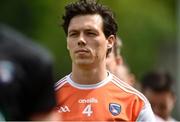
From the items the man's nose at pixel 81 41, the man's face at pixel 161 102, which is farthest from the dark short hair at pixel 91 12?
the man's face at pixel 161 102

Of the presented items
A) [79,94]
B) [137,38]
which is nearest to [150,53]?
[137,38]

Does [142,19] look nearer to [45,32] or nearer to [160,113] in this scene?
[45,32]

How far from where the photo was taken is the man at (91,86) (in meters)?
8.30

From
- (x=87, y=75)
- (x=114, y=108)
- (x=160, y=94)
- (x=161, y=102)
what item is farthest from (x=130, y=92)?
(x=160, y=94)

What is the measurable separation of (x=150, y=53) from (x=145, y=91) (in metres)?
21.0

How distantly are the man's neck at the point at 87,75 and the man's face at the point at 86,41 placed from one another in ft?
0.18

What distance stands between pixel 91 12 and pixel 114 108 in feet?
2.68

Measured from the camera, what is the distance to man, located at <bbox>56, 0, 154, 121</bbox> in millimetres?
8305

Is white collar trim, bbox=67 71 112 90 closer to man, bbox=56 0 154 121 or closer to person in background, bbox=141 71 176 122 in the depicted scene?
man, bbox=56 0 154 121

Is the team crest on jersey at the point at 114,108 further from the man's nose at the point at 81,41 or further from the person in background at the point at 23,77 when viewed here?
the person in background at the point at 23,77

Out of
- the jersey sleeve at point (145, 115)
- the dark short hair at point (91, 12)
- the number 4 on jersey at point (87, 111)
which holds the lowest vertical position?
the jersey sleeve at point (145, 115)

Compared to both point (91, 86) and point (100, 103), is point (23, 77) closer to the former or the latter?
point (100, 103)

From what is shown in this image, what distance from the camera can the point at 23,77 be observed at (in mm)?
6012

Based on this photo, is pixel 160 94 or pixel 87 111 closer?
→ pixel 87 111
